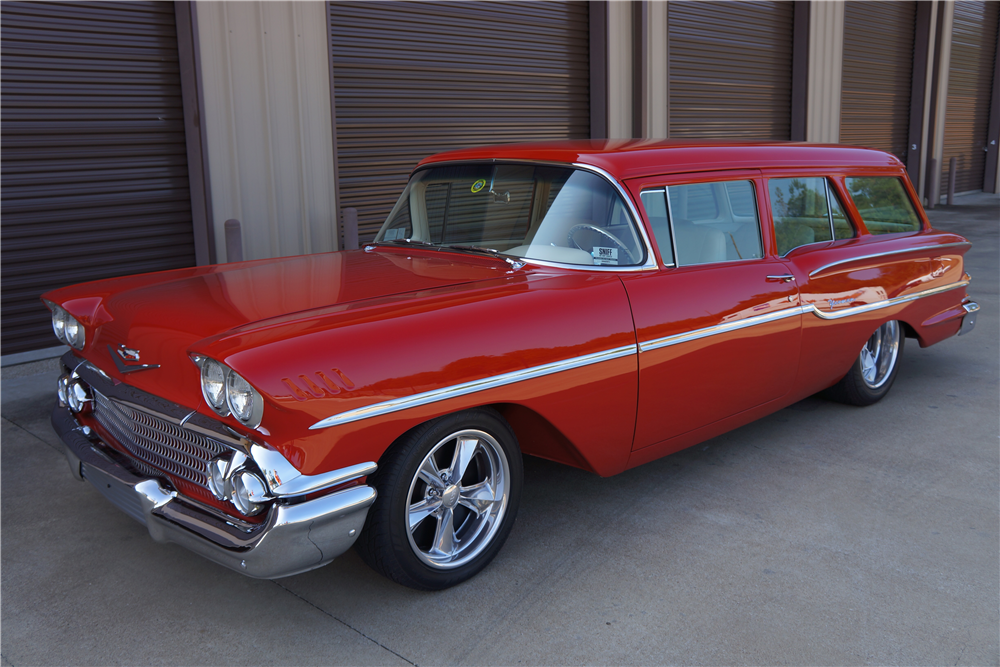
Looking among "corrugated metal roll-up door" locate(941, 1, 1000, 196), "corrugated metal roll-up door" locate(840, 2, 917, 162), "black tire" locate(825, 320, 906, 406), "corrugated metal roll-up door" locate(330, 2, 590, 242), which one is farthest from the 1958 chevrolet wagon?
"corrugated metal roll-up door" locate(941, 1, 1000, 196)

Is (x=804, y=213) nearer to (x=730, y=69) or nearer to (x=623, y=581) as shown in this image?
(x=623, y=581)

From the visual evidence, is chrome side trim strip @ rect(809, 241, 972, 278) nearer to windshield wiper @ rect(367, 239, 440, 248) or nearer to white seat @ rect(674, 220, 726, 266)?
white seat @ rect(674, 220, 726, 266)

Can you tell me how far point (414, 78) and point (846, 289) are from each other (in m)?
5.10

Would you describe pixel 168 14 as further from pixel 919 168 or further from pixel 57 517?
→ pixel 919 168

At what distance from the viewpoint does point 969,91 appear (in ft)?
57.6

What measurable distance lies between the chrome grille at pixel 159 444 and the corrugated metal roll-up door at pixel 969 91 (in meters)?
18.5

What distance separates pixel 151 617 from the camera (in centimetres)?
262

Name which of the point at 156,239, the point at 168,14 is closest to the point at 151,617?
the point at 156,239

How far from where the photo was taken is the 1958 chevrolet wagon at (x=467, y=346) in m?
2.32

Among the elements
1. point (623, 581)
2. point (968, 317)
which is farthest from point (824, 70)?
point (623, 581)

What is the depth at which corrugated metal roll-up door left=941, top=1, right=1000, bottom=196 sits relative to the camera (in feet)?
55.6

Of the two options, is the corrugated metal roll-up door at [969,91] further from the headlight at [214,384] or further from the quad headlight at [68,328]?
the headlight at [214,384]

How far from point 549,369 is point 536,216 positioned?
818 millimetres

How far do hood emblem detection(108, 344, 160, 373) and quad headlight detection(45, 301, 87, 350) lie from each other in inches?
14.6
